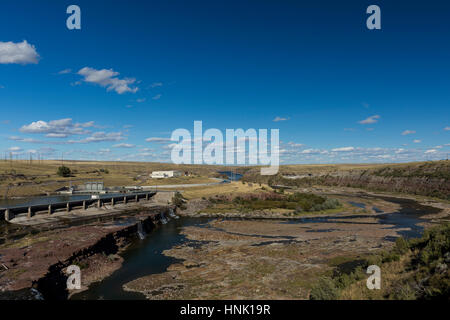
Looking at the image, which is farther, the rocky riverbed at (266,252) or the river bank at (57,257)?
the rocky riverbed at (266,252)

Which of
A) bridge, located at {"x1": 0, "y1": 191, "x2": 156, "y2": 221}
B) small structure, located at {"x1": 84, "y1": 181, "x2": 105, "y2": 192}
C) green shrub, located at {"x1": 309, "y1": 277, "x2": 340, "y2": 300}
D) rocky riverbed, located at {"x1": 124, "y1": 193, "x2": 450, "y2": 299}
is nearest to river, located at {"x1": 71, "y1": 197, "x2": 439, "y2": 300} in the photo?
rocky riverbed, located at {"x1": 124, "y1": 193, "x2": 450, "y2": 299}

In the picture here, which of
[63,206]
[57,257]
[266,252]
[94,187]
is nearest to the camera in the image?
[57,257]

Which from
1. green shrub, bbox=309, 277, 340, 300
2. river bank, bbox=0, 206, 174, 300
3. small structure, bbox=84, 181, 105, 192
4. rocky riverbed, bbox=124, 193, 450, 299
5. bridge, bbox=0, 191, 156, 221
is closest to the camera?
green shrub, bbox=309, 277, 340, 300

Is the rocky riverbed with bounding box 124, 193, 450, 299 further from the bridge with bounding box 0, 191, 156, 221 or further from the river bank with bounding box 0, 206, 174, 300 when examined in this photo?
the bridge with bounding box 0, 191, 156, 221

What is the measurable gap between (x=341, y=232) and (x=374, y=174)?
91933mm

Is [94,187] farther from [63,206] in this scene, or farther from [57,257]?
[57,257]

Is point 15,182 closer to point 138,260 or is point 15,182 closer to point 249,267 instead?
point 138,260

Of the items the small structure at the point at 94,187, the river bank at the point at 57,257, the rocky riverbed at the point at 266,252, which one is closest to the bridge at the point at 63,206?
the river bank at the point at 57,257

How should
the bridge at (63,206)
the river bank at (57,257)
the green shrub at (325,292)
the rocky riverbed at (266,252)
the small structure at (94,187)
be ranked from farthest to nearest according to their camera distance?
the small structure at (94,187)
the bridge at (63,206)
the rocky riverbed at (266,252)
the river bank at (57,257)
the green shrub at (325,292)

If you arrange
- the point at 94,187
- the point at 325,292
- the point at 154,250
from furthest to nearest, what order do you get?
the point at 94,187, the point at 154,250, the point at 325,292

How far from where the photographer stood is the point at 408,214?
57.9 m

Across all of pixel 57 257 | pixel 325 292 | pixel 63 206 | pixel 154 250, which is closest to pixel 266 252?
pixel 154 250

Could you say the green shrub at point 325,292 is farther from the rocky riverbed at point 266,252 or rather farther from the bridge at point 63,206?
the bridge at point 63,206

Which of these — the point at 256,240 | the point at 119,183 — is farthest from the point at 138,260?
the point at 119,183
